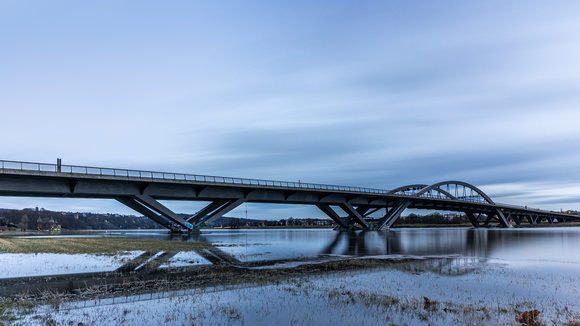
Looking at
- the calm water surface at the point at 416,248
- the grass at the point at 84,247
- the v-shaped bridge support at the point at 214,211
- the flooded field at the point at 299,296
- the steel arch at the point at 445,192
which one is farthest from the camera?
the steel arch at the point at 445,192

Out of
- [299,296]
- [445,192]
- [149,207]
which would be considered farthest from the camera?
[445,192]

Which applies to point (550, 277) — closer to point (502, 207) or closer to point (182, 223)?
point (182, 223)

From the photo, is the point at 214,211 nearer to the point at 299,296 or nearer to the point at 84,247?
the point at 84,247

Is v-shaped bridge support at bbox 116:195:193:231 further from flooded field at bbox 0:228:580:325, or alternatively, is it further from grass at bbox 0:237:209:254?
flooded field at bbox 0:228:580:325

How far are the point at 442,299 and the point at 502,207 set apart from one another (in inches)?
6077

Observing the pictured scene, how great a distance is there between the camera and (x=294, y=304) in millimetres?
10953

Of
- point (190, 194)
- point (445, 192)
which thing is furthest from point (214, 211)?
point (445, 192)

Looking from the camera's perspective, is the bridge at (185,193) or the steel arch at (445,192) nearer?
the bridge at (185,193)

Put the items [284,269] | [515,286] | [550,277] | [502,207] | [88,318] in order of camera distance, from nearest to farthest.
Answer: [88,318] → [515,286] → [550,277] → [284,269] → [502,207]

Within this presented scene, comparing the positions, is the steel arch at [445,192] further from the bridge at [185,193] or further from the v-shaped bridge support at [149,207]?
the v-shaped bridge support at [149,207]

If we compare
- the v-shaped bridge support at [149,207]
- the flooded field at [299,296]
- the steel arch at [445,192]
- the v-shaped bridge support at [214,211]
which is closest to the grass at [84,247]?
the flooded field at [299,296]

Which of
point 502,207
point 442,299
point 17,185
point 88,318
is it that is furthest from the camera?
point 502,207

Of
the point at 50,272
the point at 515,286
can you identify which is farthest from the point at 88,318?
the point at 515,286

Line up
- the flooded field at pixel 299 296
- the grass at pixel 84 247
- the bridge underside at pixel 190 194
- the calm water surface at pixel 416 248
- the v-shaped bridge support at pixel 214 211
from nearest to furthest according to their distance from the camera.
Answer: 1. the flooded field at pixel 299 296
2. the calm water surface at pixel 416 248
3. the grass at pixel 84 247
4. the bridge underside at pixel 190 194
5. the v-shaped bridge support at pixel 214 211
